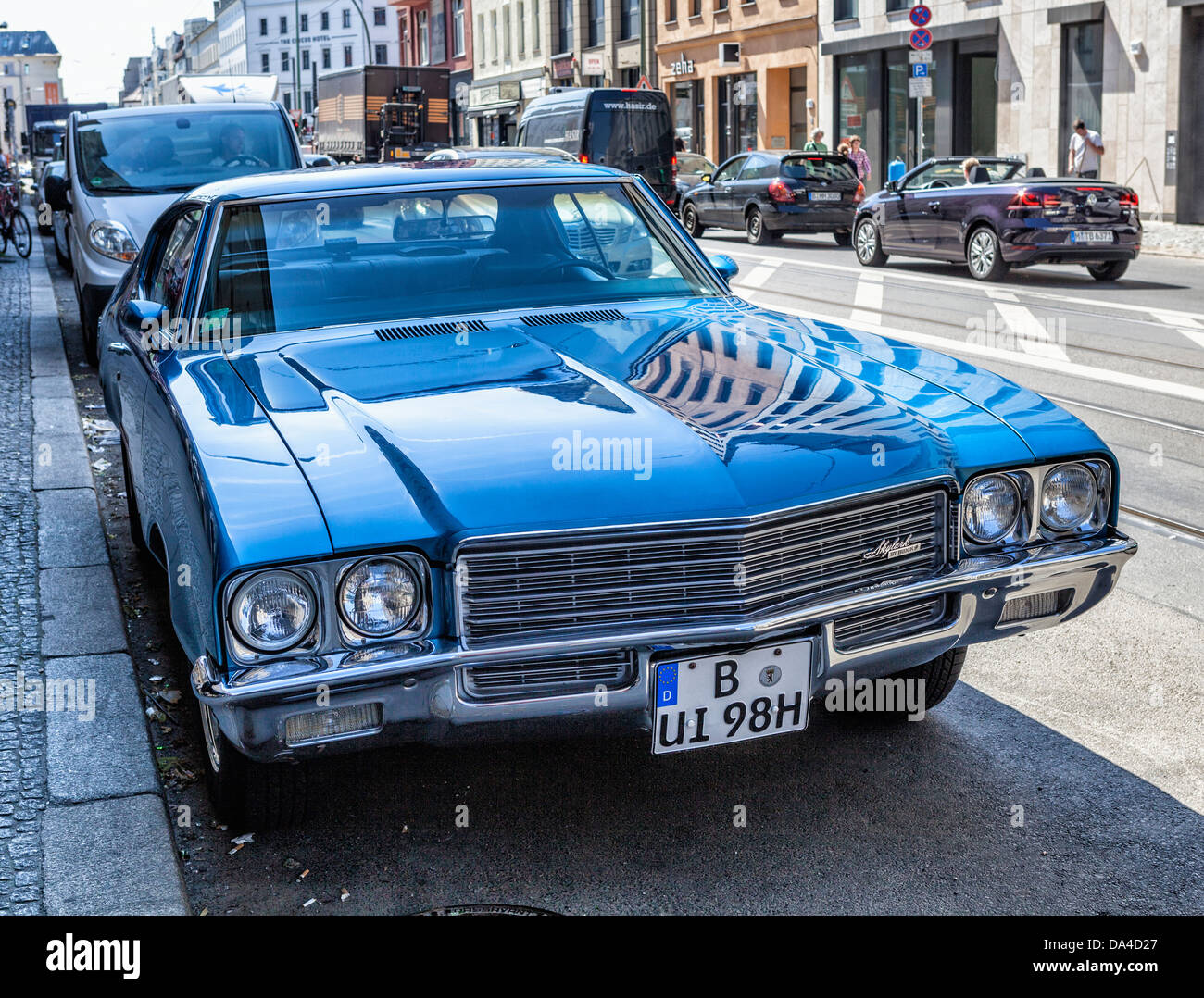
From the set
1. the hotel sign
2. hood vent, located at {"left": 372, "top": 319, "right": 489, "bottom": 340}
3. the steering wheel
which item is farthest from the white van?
the hotel sign

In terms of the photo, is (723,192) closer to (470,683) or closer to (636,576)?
(636,576)

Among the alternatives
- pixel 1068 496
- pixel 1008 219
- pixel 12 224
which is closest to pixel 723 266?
pixel 1068 496

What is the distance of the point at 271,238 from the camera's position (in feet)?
14.9

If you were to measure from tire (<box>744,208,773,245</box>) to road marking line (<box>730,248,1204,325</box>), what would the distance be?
46.4 inches

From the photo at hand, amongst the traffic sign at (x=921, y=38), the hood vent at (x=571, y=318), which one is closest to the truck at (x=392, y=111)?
the traffic sign at (x=921, y=38)

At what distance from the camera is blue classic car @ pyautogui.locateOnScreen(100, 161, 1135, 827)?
300cm

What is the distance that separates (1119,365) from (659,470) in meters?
8.13

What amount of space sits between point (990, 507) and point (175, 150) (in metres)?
9.72

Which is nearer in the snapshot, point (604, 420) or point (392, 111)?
point (604, 420)

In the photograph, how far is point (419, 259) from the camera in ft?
15.1

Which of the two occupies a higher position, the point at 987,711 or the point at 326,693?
the point at 326,693

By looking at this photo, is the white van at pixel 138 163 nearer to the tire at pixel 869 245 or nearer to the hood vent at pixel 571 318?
the hood vent at pixel 571 318
